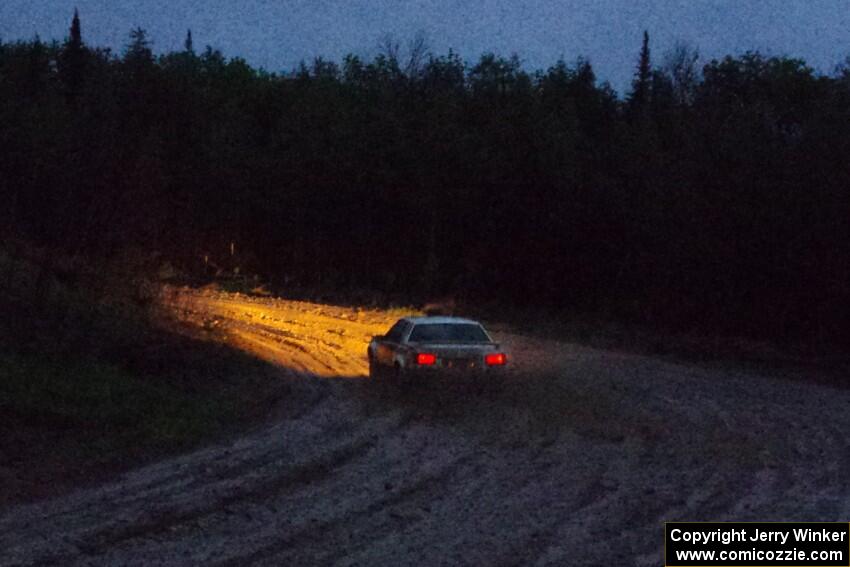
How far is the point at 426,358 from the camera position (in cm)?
1984

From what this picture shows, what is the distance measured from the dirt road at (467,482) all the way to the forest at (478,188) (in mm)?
9094

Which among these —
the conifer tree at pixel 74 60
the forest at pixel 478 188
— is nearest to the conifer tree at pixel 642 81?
the forest at pixel 478 188

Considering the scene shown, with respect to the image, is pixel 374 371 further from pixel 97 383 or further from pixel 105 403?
pixel 105 403

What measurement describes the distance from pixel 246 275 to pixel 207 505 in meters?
48.3

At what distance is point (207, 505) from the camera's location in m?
11.0

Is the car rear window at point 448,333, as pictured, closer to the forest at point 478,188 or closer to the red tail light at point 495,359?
the red tail light at point 495,359

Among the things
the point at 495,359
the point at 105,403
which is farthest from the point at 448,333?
the point at 105,403

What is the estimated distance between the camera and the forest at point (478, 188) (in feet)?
94.4

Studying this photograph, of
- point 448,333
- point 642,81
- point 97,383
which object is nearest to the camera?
point 97,383

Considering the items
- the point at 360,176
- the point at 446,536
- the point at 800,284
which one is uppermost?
the point at 360,176

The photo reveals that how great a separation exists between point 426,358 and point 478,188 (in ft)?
93.9

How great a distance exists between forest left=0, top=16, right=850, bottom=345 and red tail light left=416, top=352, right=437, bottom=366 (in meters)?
8.33

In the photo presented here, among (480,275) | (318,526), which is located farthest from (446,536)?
(480,275)

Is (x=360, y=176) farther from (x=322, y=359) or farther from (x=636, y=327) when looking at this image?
(x=322, y=359)
